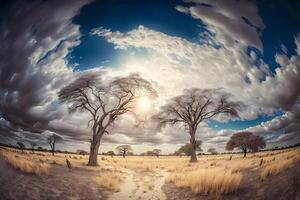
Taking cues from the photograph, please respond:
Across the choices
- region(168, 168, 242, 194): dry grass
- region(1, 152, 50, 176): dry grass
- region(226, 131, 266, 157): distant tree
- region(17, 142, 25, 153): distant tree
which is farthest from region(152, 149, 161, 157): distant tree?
region(17, 142, 25, 153): distant tree

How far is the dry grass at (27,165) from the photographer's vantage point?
11.1 feet

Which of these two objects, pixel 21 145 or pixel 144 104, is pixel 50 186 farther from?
pixel 144 104

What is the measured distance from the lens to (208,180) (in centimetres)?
353

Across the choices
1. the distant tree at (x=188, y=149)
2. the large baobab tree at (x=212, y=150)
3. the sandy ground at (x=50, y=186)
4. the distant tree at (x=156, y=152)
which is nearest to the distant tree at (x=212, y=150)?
the large baobab tree at (x=212, y=150)

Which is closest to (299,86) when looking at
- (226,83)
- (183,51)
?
(226,83)

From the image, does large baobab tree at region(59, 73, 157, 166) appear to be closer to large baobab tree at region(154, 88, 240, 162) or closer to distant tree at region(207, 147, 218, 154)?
large baobab tree at region(154, 88, 240, 162)

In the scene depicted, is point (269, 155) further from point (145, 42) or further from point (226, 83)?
point (145, 42)

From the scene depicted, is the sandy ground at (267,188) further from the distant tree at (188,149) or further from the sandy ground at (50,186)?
the sandy ground at (50,186)

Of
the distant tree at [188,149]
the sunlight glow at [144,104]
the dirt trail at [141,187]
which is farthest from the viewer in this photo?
the sunlight glow at [144,104]

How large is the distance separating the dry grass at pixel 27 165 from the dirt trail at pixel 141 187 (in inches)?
48.1

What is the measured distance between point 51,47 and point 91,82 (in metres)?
0.91

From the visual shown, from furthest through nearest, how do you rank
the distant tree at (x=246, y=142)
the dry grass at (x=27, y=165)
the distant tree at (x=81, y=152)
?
the distant tree at (x=81, y=152) → the dry grass at (x=27, y=165) → the distant tree at (x=246, y=142)

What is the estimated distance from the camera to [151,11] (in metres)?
3.15

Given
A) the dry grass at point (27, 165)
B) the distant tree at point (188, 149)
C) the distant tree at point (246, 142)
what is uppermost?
the distant tree at point (246, 142)
